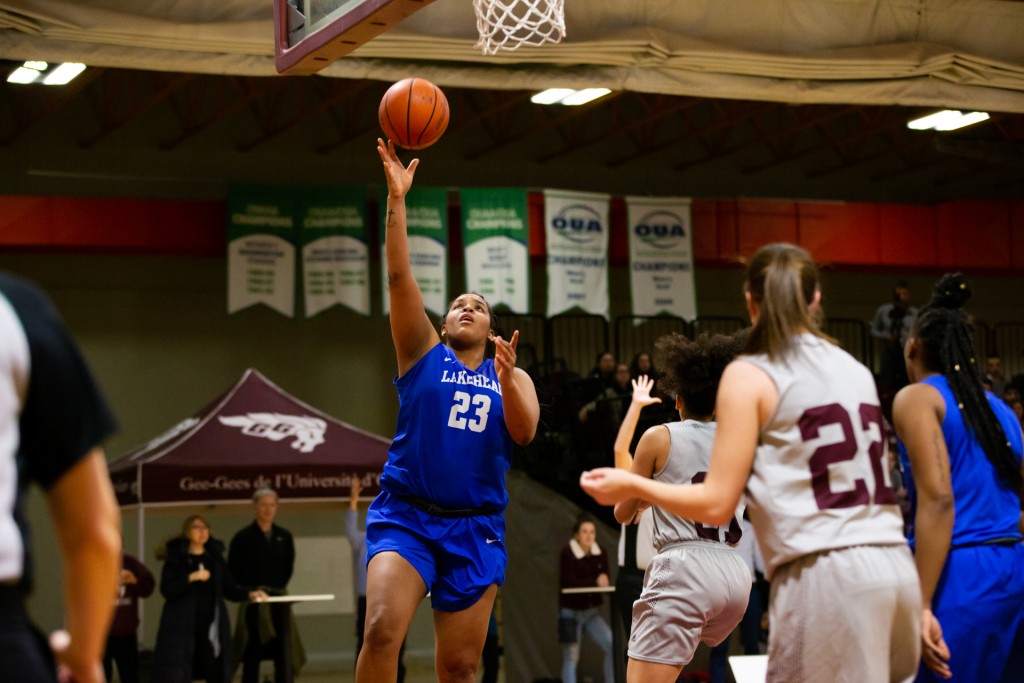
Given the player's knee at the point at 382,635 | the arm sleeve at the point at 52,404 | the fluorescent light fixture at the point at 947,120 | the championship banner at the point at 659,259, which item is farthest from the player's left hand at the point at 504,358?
the fluorescent light fixture at the point at 947,120

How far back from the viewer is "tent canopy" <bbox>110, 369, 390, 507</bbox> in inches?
429

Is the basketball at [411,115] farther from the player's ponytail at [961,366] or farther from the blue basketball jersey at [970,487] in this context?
the blue basketball jersey at [970,487]

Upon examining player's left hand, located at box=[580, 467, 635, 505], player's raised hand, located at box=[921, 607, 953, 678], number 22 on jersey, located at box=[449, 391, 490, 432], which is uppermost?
number 22 on jersey, located at box=[449, 391, 490, 432]

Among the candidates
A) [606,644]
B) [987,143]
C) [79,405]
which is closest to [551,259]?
[606,644]

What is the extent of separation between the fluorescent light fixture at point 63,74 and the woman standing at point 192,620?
221 inches

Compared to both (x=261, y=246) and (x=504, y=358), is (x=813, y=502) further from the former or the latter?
(x=261, y=246)

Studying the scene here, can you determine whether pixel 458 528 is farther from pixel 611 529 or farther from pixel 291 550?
pixel 611 529

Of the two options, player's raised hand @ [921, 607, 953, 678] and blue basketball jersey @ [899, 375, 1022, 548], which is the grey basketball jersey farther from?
player's raised hand @ [921, 607, 953, 678]

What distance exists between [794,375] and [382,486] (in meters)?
2.36

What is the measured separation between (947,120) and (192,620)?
1186 cm

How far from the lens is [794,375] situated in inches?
132

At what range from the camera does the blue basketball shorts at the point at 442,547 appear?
510 cm

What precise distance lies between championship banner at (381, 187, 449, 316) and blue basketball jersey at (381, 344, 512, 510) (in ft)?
31.9

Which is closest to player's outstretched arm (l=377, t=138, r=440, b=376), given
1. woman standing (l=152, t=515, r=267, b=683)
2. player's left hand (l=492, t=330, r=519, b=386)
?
player's left hand (l=492, t=330, r=519, b=386)
